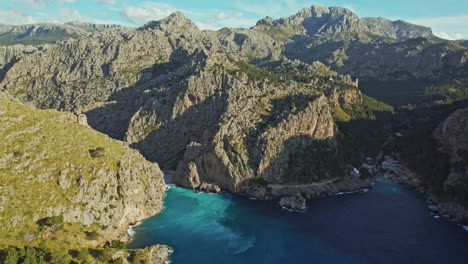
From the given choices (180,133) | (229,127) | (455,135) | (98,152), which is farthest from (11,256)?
(455,135)

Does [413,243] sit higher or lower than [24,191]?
lower

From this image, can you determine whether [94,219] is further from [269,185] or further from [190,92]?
[190,92]

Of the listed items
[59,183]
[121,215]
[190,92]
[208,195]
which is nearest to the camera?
[59,183]

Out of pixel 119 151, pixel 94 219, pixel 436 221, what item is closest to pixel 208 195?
pixel 119 151

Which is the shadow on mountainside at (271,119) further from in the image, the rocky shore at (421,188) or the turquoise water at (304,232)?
the rocky shore at (421,188)

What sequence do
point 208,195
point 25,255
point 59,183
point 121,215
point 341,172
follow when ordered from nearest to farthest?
point 25,255
point 59,183
point 121,215
point 208,195
point 341,172

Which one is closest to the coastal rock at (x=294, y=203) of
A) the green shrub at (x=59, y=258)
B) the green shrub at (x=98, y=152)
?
the green shrub at (x=98, y=152)

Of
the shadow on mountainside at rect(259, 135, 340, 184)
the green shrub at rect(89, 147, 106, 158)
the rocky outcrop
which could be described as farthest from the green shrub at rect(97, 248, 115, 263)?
the rocky outcrop
